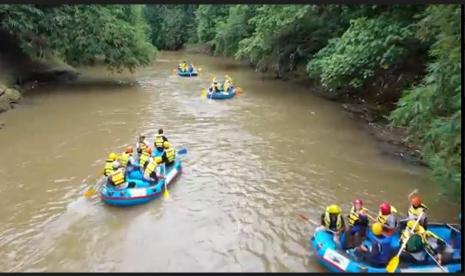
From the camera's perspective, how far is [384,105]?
19.7 metres

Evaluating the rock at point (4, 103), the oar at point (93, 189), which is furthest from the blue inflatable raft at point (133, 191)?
the rock at point (4, 103)

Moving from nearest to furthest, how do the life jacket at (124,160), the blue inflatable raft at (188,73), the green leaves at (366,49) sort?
1. the life jacket at (124,160)
2. the green leaves at (366,49)
3. the blue inflatable raft at (188,73)

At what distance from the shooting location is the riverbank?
15.1 m

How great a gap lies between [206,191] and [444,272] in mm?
6208

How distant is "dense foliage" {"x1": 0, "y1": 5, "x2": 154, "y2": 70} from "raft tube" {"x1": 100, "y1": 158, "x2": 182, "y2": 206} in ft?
46.0

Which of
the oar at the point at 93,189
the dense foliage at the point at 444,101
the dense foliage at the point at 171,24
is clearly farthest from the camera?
the dense foliage at the point at 171,24

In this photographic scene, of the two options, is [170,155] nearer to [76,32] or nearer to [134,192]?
[134,192]

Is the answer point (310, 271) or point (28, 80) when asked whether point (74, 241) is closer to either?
point (310, 271)

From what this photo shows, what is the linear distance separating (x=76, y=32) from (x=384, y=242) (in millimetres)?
20825

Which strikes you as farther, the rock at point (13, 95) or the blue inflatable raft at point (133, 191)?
the rock at point (13, 95)

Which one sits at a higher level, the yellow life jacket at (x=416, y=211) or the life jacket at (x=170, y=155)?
the yellow life jacket at (x=416, y=211)

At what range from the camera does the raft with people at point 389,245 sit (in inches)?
320

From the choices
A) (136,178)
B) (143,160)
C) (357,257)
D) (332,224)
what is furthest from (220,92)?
(357,257)

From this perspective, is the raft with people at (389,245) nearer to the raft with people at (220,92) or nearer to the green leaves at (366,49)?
the green leaves at (366,49)
